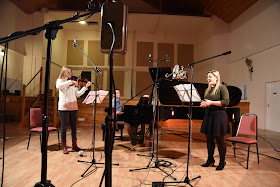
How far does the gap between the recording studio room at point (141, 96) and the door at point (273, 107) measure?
44 mm

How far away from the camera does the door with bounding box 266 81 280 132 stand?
7418 mm

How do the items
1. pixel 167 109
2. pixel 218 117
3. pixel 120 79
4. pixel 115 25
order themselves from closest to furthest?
pixel 115 25
pixel 218 117
pixel 167 109
pixel 120 79

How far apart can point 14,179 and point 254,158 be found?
3.90m

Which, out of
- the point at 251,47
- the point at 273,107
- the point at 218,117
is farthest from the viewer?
the point at 251,47

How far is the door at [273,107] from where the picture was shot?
742 cm

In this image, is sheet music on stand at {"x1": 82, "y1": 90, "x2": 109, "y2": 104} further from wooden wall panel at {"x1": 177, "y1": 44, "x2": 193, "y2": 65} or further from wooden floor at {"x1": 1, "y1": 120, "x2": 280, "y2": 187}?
wooden wall panel at {"x1": 177, "y1": 44, "x2": 193, "y2": 65}

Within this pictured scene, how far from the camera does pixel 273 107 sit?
7.66m

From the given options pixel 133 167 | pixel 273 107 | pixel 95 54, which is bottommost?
pixel 133 167

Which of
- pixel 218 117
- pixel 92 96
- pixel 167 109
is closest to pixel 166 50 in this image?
pixel 167 109

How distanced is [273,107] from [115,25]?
27.5 ft

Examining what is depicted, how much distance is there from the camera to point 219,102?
2787mm

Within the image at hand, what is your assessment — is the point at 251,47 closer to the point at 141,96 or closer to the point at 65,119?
the point at 141,96

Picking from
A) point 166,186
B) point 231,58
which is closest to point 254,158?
point 166,186

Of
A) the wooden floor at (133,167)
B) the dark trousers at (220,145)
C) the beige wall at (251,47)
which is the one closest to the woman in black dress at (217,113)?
the dark trousers at (220,145)
